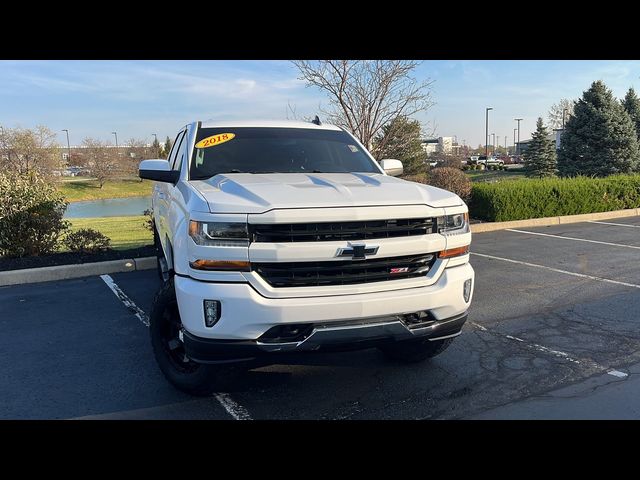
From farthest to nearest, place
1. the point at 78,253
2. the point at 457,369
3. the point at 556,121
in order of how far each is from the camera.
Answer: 1. the point at 556,121
2. the point at 78,253
3. the point at 457,369

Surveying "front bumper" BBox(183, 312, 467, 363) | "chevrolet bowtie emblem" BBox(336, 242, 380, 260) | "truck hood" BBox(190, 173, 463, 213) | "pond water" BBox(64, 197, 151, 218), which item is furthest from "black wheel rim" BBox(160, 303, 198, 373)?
"pond water" BBox(64, 197, 151, 218)

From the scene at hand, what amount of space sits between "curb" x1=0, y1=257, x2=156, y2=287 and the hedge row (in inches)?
324

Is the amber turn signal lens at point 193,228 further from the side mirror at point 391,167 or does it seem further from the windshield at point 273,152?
the side mirror at point 391,167

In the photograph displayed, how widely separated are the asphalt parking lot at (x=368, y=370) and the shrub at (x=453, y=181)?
6.08 m

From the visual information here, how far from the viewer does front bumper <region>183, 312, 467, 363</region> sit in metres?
2.99

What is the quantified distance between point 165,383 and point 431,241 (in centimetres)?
228

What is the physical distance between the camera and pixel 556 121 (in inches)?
2372

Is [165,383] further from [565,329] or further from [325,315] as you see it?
[565,329]

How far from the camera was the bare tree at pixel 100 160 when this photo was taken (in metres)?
43.7

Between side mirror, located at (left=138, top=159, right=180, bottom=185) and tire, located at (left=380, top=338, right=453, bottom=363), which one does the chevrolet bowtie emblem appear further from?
side mirror, located at (left=138, top=159, right=180, bottom=185)

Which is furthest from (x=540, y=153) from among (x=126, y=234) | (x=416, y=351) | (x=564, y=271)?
(x=416, y=351)

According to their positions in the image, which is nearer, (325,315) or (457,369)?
(325,315)

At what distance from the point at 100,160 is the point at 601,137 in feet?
126
